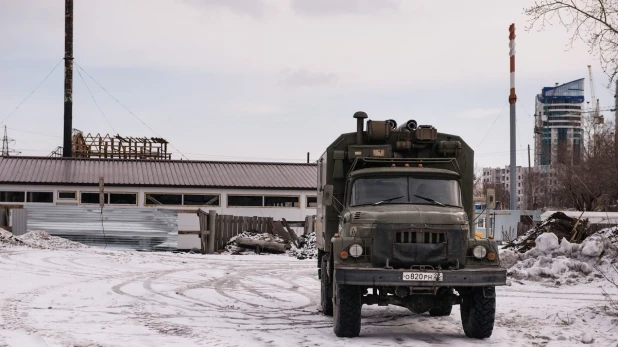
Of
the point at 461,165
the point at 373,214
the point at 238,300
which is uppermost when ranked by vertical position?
the point at 461,165

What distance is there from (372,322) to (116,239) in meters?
21.0

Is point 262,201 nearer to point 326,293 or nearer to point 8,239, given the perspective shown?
point 8,239

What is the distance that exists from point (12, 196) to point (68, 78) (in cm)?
1467

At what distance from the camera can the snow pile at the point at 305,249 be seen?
106 ft

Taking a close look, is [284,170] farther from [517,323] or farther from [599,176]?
[517,323]

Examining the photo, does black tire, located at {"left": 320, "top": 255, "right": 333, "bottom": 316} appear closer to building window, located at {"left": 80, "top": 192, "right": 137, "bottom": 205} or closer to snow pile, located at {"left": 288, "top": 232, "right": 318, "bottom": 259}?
snow pile, located at {"left": 288, "top": 232, "right": 318, "bottom": 259}

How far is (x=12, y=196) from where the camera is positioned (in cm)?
4378

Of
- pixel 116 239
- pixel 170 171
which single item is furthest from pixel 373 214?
pixel 170 171

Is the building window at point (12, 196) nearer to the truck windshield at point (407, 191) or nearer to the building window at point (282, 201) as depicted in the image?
the building window at point (282, 201)

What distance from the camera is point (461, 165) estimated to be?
13266mm

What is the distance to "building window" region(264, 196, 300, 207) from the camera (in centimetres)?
4659

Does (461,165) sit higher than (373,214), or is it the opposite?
(461,165)

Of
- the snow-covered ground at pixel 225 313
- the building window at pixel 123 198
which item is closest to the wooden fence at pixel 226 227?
the snow-covered ground at pixel 225 313

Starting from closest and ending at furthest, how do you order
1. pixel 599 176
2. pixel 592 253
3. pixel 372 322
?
pixel 372 322 → pixel 592 253 → pixel 599 176
